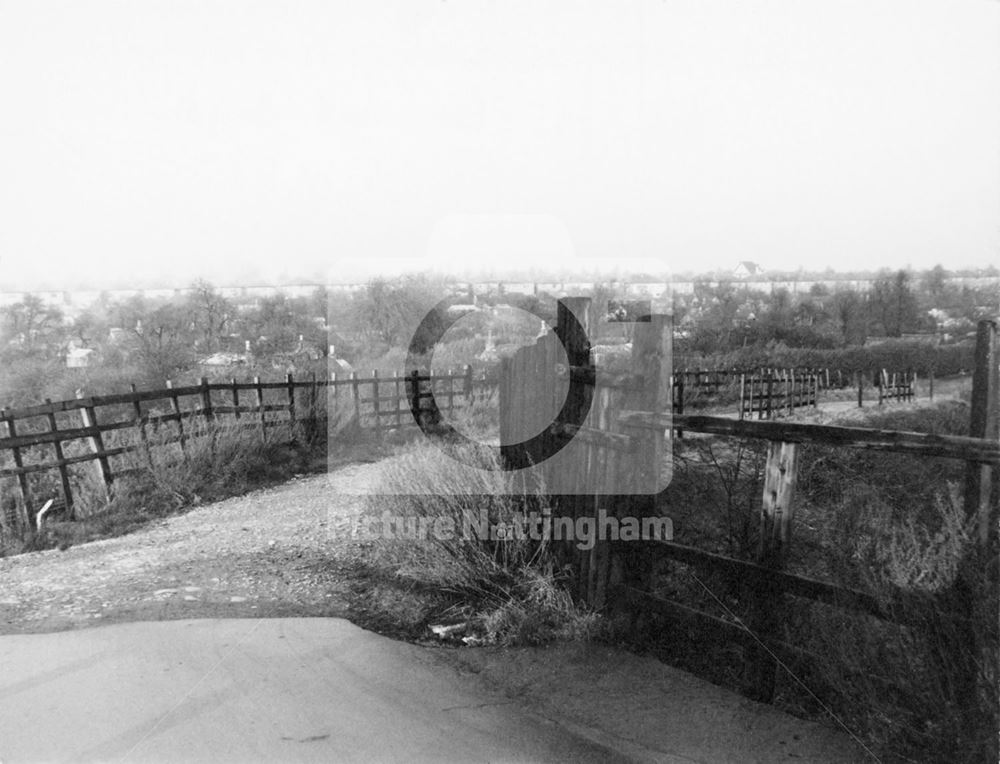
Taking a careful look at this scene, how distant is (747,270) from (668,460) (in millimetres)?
5928

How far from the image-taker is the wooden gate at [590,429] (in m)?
3.58

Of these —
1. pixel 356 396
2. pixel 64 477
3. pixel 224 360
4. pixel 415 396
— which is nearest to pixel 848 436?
pixel 64 477

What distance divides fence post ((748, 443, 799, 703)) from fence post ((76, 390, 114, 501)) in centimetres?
838

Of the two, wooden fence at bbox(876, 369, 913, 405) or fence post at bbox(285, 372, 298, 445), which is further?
fence post at bbox(285, 372, 298, 445)

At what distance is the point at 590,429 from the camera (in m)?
3.90

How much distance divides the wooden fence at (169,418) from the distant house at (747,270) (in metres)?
6.48

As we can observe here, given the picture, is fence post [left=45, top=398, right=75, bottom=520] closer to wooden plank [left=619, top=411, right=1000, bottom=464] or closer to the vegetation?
the vegetation

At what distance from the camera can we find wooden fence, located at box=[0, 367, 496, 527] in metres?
8.57

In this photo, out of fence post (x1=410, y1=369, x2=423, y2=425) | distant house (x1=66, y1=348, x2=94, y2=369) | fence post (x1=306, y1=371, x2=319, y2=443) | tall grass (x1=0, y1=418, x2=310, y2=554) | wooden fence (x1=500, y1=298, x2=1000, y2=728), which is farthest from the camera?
fence post (x1=410, y1=369, x2=423, y2=425)

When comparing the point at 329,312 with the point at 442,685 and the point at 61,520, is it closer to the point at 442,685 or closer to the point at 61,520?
the point at 61,520

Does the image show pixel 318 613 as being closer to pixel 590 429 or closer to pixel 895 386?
pixel 590 429

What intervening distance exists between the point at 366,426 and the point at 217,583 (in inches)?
365

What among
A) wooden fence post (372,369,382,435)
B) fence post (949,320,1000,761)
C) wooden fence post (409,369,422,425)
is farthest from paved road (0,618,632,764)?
wooden fence post (409,369,422,425)

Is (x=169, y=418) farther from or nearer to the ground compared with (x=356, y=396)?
farther from the ground
